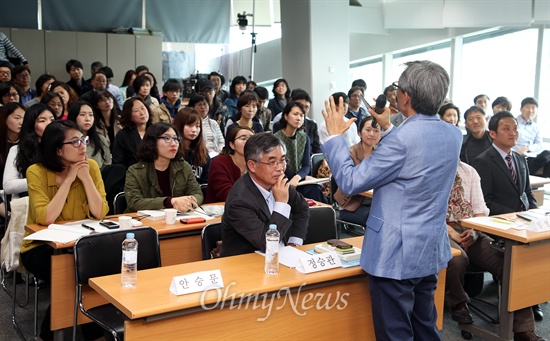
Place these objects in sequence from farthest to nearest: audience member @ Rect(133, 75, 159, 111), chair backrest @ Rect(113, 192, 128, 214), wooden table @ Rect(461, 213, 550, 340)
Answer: audience member @ Rect(133, 75, 159, 111) → chair backrest @ Rect(113, 192, 128, 214) → wooden table @ Rect(461, 213, 550, 340)

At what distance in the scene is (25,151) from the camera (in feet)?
12.9

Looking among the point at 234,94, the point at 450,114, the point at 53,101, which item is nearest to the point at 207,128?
the point at 53,101

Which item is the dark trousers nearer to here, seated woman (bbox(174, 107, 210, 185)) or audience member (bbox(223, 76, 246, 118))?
seated woman (bbox(174, 107, 210, 185))

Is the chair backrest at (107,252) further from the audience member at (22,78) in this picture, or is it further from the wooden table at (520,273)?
the audience member at (22,78)

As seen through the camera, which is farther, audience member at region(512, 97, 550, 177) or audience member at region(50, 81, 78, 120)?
audience member at region(512, 97, 550, 177)

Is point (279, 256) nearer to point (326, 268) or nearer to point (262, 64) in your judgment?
point (326, 268)

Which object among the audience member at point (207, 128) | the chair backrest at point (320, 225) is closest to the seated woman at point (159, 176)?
the chair backrest at point (320, 225)

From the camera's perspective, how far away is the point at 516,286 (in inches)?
135

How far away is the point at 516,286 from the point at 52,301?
8.78 ft

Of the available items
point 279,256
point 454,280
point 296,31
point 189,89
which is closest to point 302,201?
point 279,256

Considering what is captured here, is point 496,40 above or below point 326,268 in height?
above

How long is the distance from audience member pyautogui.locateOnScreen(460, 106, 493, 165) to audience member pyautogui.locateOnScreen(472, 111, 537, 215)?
3.87ft

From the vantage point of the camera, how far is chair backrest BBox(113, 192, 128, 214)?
13.1 feet

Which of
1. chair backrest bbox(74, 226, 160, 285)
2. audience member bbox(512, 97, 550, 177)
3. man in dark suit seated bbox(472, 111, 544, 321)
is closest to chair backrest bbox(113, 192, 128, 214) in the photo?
chair backrest bbox(74, 226, 160, 285)
